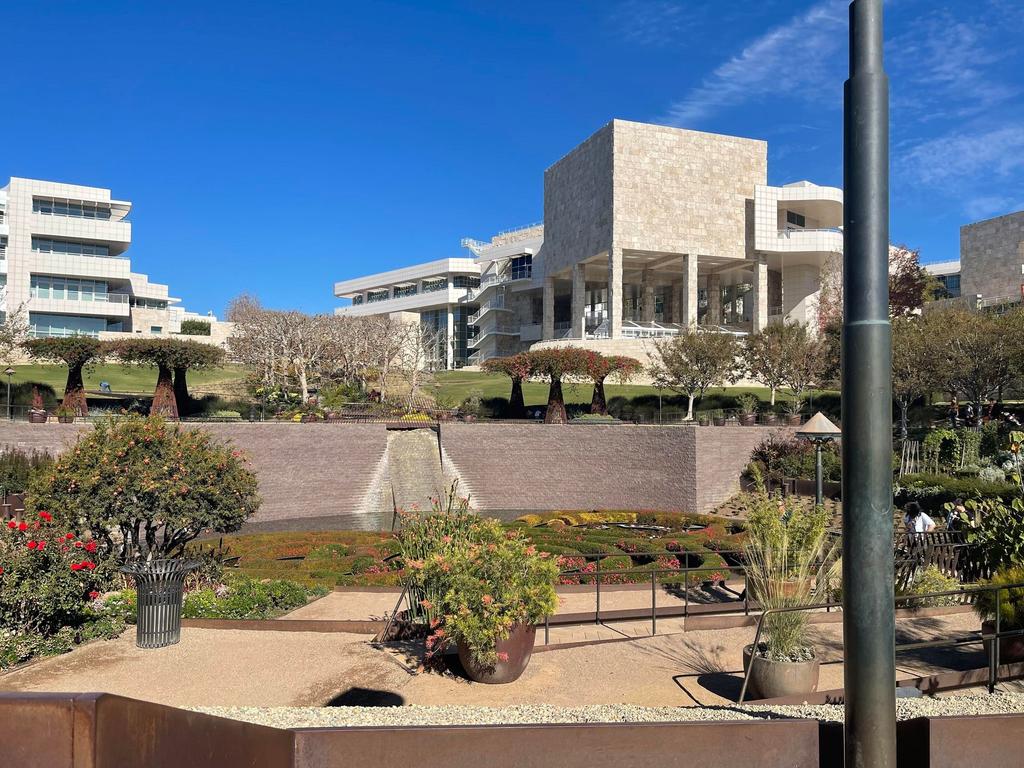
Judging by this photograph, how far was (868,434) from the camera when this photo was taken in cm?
338

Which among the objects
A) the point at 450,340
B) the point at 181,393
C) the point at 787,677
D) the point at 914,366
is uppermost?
the point at 450,340

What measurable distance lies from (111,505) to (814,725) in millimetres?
13487

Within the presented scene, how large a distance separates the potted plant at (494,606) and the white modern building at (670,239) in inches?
1586

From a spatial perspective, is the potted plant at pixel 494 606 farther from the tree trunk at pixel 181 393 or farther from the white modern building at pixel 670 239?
the white modern building at pixel 670 239

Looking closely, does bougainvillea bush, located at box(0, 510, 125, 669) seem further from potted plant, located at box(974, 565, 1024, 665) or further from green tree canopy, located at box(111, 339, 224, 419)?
green tree canopy, located at box(111, 339, 224, 419)

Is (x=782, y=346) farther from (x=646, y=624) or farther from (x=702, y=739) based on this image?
(x=702, y=739)

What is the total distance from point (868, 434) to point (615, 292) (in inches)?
2150

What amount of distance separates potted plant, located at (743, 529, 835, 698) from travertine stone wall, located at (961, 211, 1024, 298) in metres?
66.2

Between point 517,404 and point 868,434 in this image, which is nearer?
point 868,434

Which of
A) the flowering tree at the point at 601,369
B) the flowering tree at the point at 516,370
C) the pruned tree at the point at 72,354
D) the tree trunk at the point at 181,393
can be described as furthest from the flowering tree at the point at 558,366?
the pruned tree at the point at 72,354

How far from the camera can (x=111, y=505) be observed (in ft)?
45.3

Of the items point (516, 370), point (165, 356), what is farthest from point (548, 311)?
point (165, 356)

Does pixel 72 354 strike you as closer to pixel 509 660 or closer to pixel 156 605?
pixel 156 605

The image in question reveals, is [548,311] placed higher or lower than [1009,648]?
higher
